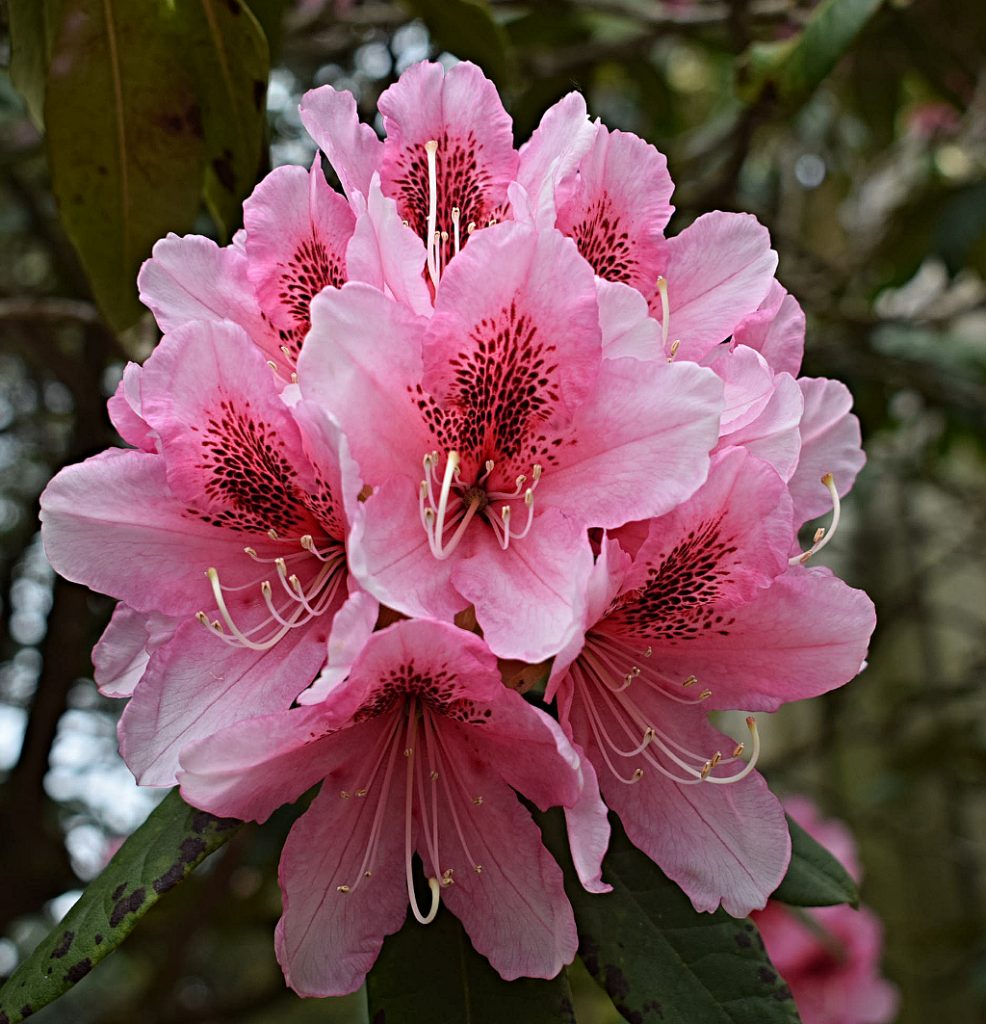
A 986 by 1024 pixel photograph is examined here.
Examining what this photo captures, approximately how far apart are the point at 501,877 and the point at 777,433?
15.0 inches

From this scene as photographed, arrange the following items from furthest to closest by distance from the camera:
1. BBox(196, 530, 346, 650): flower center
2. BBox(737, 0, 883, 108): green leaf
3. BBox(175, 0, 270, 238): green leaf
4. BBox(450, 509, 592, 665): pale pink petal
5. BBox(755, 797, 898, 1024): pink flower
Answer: BBox(755, 797, 898, 1024): pink flower
BBox(737, 0, 883, 108): green leaf
BBox(175, 0, 270, 238): green leaf
BBox(196, 530, 346, 650): flower center
BBox(450, 509, 592, 665): pale pink petal

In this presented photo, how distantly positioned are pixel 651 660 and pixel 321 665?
258 mm

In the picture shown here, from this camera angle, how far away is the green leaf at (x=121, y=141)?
1.05m

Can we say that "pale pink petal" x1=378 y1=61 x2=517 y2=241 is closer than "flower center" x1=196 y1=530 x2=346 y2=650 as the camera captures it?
No

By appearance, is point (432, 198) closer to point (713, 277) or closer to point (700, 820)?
point (713, 277)

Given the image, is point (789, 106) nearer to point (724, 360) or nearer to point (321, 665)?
point (724, 360)

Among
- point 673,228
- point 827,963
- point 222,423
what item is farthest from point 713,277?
point 827,963

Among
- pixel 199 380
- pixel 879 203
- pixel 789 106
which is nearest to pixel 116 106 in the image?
pixel 199 380

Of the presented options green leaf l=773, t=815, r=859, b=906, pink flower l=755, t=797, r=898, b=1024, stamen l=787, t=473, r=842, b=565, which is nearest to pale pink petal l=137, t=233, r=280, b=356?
stamen l=787, t=473, r=842, b=565

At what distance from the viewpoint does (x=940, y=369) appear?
7.13 ft

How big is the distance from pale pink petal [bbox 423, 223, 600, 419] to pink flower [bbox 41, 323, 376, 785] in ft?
0.38

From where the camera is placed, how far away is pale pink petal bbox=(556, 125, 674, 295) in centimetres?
85

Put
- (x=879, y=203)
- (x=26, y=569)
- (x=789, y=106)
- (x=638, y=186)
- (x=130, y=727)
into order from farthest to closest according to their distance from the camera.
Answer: (x=879, y=203), (x=26, y=569), (x=789, y=106), (x=638, y=186), (x=130, y=727)

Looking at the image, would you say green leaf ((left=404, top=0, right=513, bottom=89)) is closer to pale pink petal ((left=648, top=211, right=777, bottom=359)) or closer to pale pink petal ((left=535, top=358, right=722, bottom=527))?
pale pink petal ((left=648, top=211, right=777, bottom=359))
